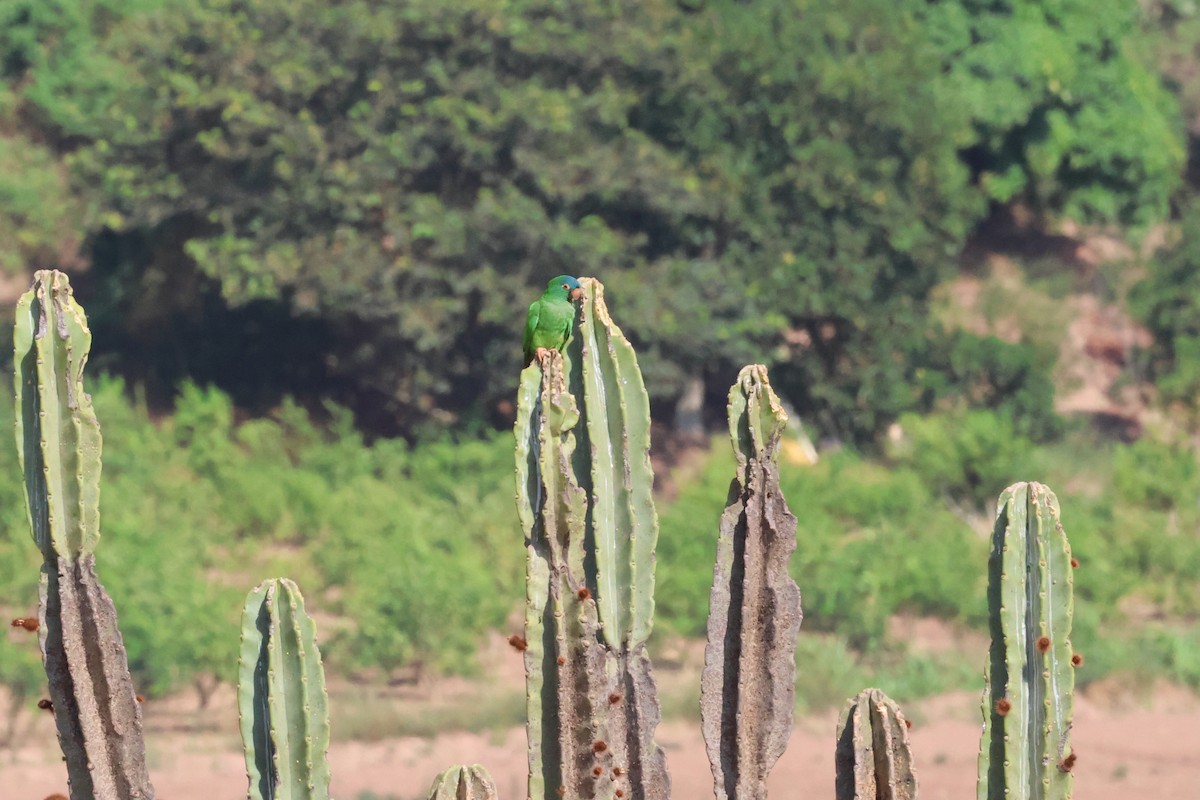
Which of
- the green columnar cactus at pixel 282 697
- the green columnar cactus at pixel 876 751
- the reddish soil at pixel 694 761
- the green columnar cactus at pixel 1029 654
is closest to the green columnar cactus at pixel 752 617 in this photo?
the green columnar cactus at pixel 876 751

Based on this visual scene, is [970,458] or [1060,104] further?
[1060,104]

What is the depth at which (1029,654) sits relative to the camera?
229 inches

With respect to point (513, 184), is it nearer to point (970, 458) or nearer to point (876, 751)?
point (970, 458)

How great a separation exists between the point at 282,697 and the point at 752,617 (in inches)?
61.6

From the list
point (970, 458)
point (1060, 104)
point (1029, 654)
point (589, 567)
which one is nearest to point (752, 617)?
point (589, 567)

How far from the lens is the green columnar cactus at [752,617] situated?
5758 millimetres

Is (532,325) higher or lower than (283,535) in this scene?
lower

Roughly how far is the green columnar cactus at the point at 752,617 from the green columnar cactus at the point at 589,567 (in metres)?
0.25

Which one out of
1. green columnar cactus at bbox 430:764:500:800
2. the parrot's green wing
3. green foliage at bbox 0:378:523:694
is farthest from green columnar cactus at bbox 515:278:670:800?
green foliage at bbox 0:378:523:694

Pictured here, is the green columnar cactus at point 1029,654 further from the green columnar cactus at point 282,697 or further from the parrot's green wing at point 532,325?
the parrot's green wing at point 532,325

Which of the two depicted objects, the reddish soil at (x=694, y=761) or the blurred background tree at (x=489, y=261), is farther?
the blurred background tree at (x=489, y=261)

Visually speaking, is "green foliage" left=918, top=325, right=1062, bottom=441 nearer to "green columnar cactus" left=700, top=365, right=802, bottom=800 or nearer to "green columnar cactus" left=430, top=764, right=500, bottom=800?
"green columnar cactus" left=700, top=365, right=802, bottom=800

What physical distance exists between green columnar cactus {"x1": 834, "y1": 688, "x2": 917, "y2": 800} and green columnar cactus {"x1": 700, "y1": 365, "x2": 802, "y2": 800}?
233mm

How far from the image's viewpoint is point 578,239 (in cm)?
2291
